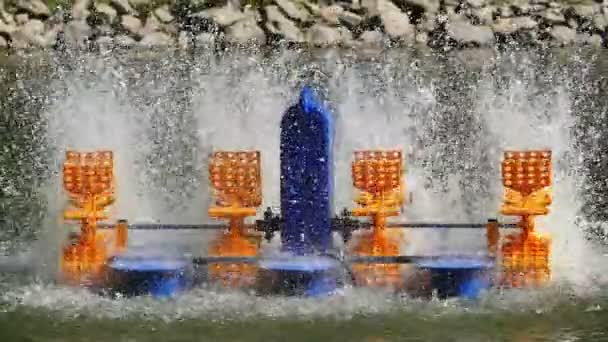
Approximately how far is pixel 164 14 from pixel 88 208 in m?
32.6

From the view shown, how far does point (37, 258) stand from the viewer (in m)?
18.2

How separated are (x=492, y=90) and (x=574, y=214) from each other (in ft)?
60.4

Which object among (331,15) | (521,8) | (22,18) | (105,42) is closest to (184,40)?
(105,42)

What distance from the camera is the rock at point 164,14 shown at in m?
48.7

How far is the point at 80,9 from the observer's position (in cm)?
4959

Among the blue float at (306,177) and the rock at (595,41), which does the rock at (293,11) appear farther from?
the blue float at (306,177)

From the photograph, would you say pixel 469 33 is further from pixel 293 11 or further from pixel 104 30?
pixel 104 30

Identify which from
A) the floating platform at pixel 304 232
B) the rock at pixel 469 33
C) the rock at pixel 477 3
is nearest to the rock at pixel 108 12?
the rock at pixel 469 33

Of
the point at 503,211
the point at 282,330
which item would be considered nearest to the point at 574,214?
the point at 503,211

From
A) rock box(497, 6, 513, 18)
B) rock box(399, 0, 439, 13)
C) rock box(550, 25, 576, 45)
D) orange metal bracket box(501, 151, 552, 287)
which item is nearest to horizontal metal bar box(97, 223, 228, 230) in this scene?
orange metal bracket box(501, 151, 552, 287)

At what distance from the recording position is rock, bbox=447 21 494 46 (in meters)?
47.9

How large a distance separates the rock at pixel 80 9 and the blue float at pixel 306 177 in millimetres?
34627

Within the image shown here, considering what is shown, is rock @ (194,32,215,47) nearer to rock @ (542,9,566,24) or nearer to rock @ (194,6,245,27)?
rock @ (194,6,245,27)

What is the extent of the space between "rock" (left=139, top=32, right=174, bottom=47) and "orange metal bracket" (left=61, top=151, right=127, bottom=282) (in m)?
30.5
